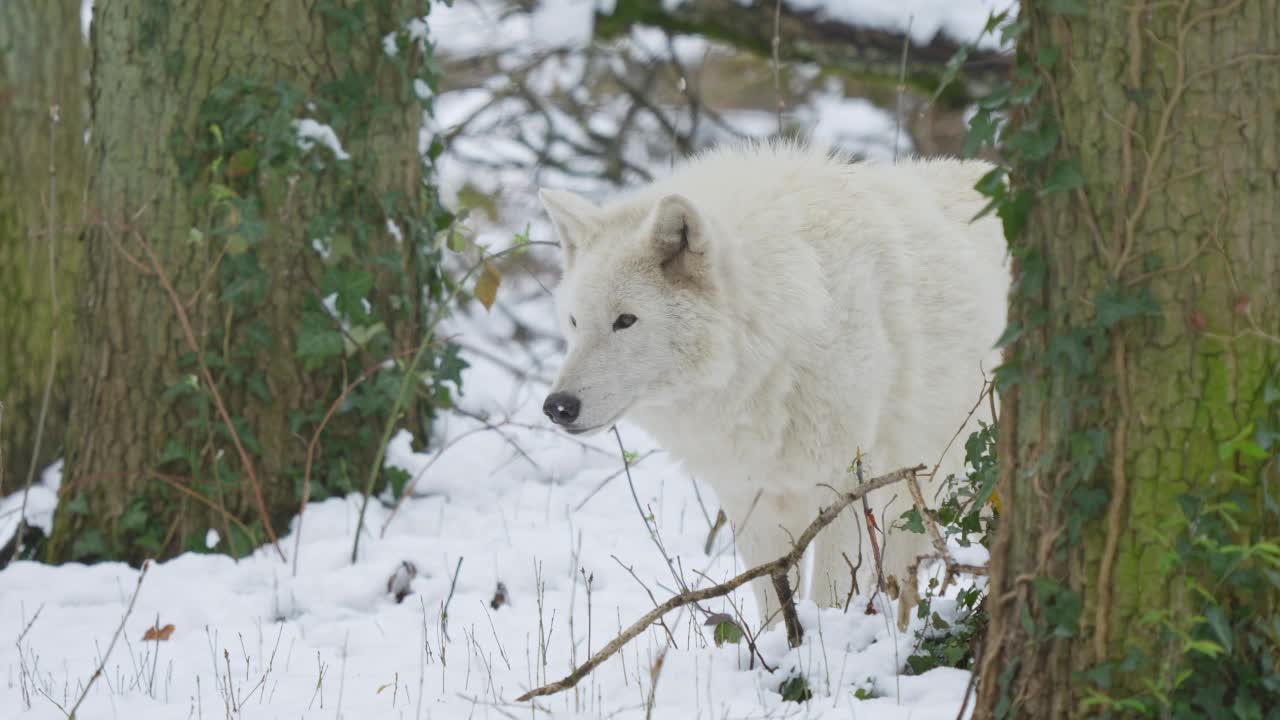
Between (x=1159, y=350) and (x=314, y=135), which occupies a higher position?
(x=314, y=135)

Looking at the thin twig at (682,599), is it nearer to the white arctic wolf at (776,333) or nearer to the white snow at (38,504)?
the white arctic wolf at (776,333)

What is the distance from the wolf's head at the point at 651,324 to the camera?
4.19 meters

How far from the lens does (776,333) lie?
169 inches

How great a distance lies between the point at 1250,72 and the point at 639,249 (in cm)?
233

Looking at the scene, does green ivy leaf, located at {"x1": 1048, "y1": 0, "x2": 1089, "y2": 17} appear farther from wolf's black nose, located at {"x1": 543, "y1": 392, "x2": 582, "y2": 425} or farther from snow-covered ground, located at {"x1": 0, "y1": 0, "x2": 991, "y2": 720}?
wolf's black nose, located at {"x1": 543, "y1": 392, "x2": 582, "y2": 425}

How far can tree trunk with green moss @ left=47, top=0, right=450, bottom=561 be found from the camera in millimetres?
5262

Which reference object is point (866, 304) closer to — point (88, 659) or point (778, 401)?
point (778, 401)

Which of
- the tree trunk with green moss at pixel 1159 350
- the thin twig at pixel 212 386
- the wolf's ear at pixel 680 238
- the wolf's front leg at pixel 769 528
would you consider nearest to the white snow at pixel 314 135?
the thin twig at pixel 212 386

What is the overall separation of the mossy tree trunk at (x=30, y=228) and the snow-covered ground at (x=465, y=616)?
1.53 feet

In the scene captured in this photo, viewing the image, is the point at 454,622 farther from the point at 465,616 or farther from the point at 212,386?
the point at 212,386

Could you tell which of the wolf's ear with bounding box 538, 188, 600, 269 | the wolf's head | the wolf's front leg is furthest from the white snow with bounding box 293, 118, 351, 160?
the wolf's front leg

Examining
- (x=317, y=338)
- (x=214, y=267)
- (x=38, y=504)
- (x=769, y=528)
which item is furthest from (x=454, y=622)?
(x=38, y=504)

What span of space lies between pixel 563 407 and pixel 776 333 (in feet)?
2.60

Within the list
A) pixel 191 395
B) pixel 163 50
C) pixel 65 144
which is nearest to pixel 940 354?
pixel 191 395
